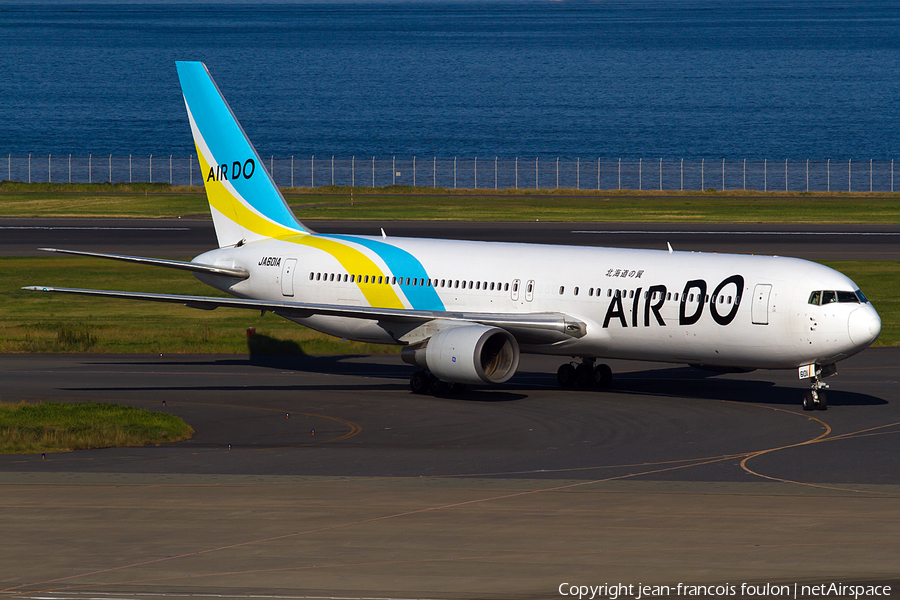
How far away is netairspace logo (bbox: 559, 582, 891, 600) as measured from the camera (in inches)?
738

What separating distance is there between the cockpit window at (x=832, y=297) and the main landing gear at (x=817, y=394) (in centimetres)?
224

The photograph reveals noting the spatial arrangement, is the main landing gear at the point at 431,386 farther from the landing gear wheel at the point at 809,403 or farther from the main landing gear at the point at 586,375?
the landing gear wheel at the point at 809,403

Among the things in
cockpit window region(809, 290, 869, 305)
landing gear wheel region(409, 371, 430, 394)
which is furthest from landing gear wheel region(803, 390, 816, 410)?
landing gear wheel region(409, 371, 430, 394)

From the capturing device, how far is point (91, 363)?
160 feet

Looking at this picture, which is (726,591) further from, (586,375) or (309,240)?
(309,240)

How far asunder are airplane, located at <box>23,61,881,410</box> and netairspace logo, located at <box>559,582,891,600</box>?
1879cm

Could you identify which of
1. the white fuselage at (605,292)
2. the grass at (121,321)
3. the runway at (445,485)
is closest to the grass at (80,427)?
the runway at (445,485)

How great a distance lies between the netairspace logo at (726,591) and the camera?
1873cm

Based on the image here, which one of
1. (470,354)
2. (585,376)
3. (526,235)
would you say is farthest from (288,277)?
(526,235)

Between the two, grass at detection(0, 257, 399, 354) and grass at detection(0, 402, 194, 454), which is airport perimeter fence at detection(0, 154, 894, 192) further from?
grass at detection(0, 402, 194, 454)

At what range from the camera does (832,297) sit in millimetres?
37188

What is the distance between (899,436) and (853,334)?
11.9ft

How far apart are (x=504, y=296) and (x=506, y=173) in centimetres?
12224

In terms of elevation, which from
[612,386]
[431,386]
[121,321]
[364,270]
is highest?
[364,270]
